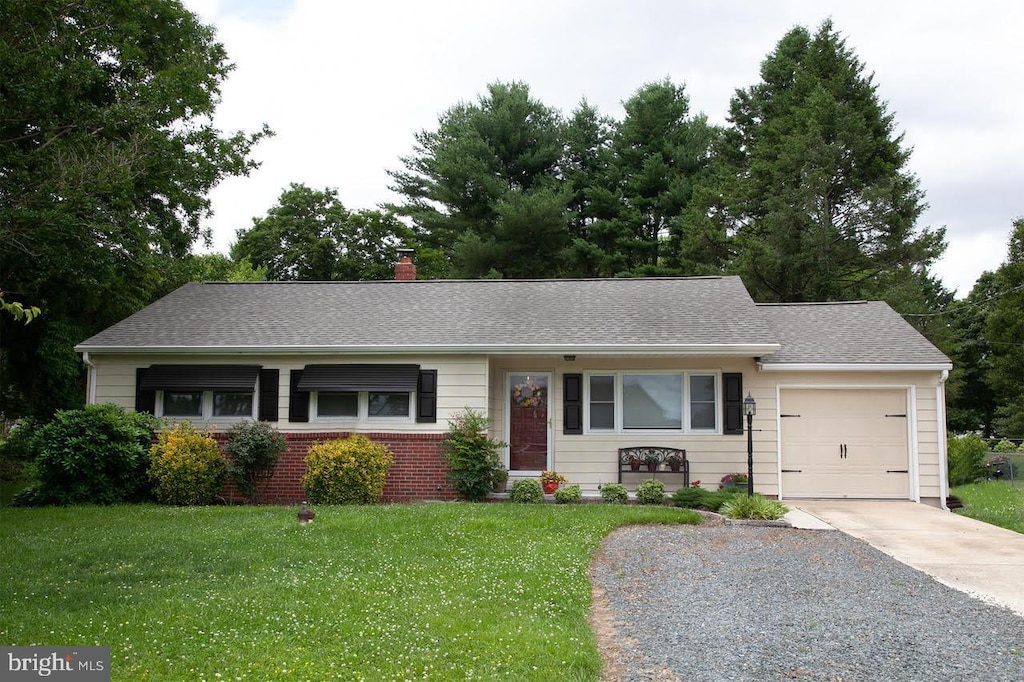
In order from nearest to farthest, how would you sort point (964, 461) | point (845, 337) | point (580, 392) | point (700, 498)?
1. point (700, 498)
2. point (580, 392)
3. point (845, 337)
4. point (964, 461)

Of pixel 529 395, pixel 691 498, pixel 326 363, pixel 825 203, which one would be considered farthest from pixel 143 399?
pixel 825 203

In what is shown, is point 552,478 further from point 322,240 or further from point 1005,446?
point 322,240

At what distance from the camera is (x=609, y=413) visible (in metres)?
13.7

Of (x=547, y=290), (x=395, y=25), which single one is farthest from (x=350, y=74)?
(x=547, y=290)

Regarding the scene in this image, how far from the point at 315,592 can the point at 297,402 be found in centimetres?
727

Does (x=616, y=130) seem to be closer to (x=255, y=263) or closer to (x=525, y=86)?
(x=525, y=86)

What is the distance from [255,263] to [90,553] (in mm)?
29837

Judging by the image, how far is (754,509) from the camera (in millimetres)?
10617

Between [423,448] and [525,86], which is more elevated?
[525,86]

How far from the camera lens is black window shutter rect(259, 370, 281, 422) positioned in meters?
13.4

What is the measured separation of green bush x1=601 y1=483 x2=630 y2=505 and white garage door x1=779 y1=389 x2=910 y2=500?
301cm

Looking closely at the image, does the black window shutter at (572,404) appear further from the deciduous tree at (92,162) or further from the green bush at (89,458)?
the deciduous tree at (92,162)

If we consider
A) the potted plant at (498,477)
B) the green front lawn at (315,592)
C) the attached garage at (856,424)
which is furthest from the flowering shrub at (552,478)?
the attached garage at (856,424)

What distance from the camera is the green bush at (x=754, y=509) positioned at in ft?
34.6
